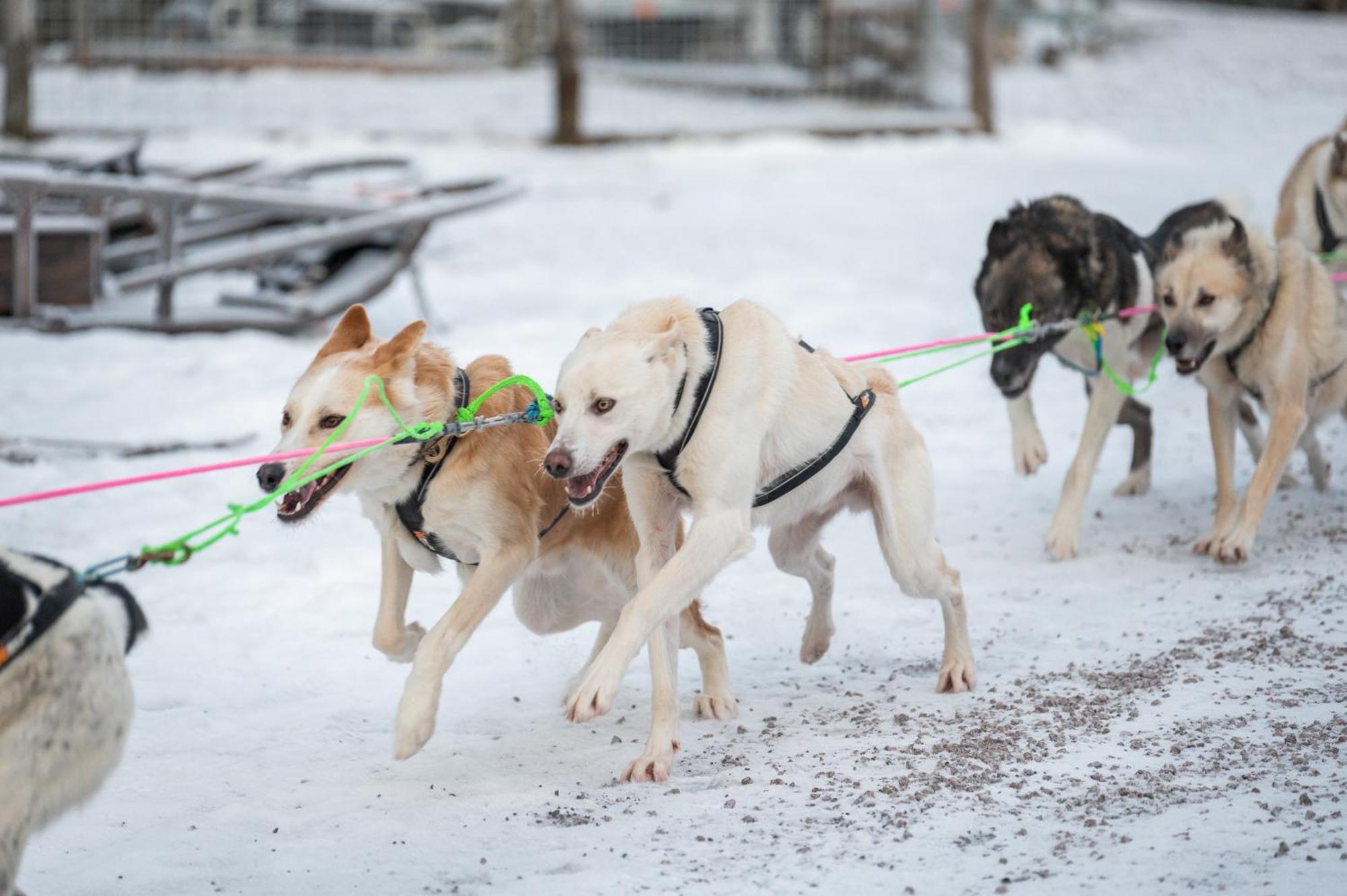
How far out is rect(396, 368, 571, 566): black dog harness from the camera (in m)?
3.28

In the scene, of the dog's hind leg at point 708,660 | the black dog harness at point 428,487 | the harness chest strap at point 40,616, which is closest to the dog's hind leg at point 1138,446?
the dog's hind leg at point 708,660

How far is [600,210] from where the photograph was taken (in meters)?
10.9

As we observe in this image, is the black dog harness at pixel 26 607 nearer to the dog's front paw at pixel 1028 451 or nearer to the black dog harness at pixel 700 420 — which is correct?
the black dog harness at pixel 700 420

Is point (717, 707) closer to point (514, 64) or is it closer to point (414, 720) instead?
point (414, 720)

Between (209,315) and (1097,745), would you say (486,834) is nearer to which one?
(1097,745)

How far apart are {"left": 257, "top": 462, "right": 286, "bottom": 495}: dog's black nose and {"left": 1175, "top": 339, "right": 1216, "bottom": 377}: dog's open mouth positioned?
2946 millimetres

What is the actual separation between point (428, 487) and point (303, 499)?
1.10ft

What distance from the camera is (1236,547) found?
4.47m

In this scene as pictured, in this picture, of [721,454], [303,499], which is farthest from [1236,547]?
[303,499]

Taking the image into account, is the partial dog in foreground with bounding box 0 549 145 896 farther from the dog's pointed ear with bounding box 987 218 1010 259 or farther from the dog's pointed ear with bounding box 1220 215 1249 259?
the dog's pointed ear with bounding box 1220 215 1249 259

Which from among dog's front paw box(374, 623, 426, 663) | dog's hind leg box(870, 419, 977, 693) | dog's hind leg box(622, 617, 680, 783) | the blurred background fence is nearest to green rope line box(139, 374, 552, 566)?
dog's front paw box(374, 623, 426, 663)

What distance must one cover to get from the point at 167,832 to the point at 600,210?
836 cm

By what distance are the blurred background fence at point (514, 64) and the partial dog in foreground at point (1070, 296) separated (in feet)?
26.6

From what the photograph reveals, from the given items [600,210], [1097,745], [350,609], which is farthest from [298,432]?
[600,210]
